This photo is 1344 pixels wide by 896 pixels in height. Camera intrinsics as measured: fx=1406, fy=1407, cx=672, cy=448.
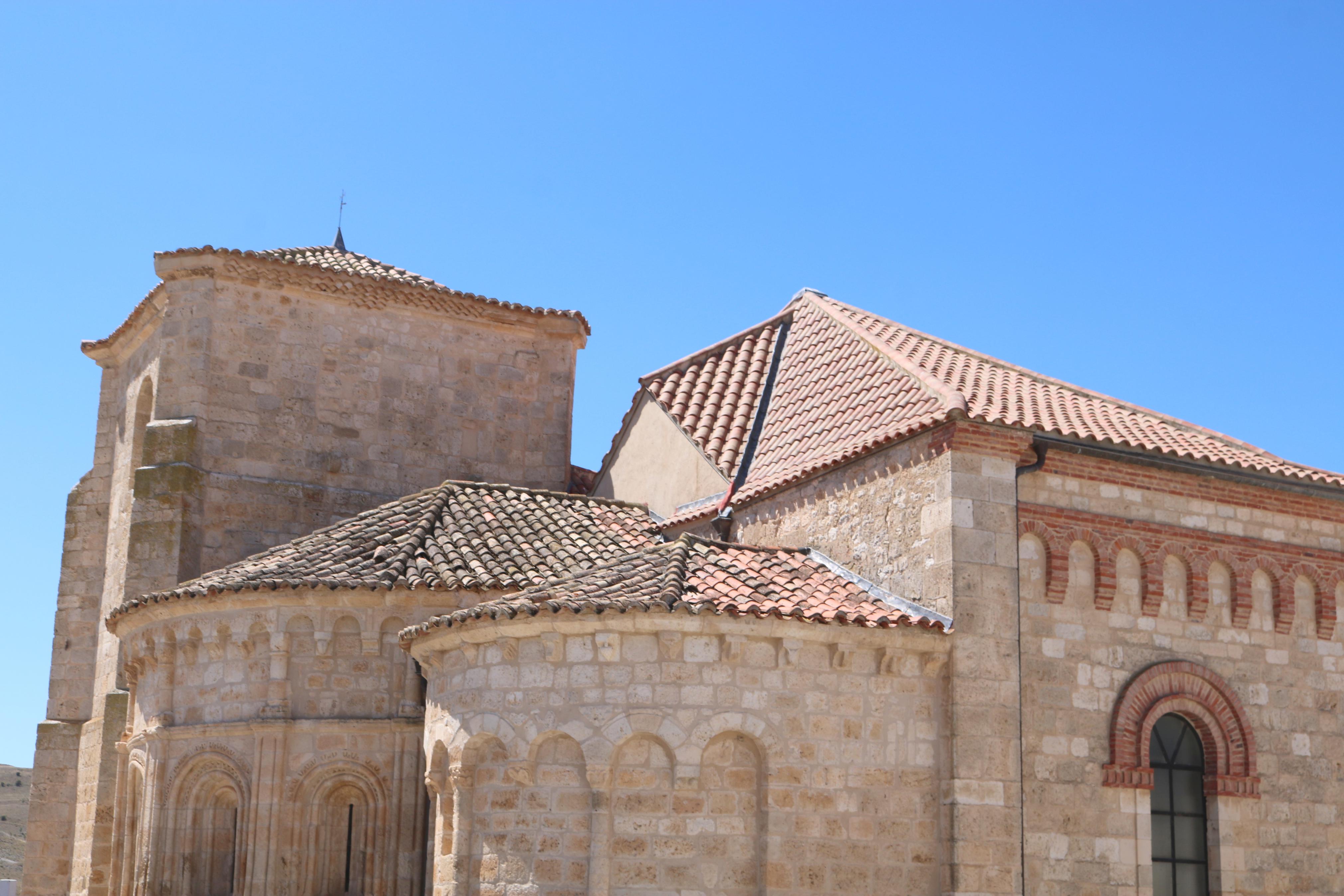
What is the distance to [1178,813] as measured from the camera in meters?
14.0

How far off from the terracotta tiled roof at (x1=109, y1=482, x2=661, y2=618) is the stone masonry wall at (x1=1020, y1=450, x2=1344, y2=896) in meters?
4.58

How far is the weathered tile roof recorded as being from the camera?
14.4m

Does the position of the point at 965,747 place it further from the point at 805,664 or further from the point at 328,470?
the point at 328,470

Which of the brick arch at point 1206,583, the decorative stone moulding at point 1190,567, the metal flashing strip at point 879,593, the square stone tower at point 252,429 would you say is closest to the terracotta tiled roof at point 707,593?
the metal flashing strip at point 879,593

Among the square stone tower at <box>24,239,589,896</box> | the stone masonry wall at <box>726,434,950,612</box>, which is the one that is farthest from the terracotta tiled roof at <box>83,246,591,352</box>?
the stone masonry wall at <box>726,434,950,612</box>

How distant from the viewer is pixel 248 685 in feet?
48.9

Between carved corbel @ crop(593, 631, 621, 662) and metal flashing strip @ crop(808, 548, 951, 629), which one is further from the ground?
metal flashing strip @ crop(808, 548, 951, 629)

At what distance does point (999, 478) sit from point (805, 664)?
271 centimetres

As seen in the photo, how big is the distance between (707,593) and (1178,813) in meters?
5.40

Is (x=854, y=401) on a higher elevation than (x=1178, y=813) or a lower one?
higher

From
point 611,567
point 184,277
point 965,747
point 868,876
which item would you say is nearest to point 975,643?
point 965,747

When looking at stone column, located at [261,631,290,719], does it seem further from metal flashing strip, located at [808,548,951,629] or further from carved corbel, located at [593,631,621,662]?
metal flashing strip, located at [808,548,951,629]

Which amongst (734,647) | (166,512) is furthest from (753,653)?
(166,512)

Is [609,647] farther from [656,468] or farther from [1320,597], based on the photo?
[1320,597]
